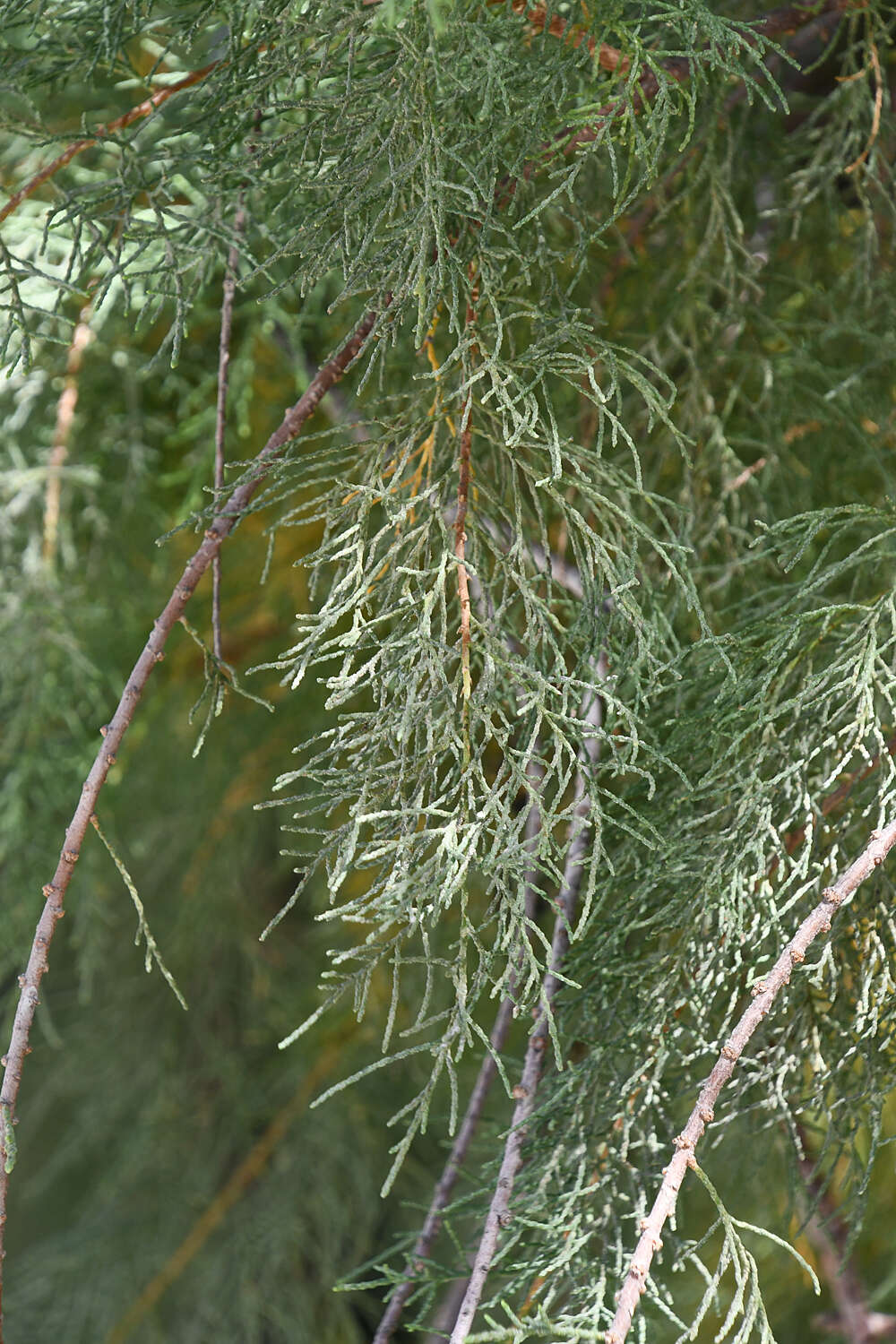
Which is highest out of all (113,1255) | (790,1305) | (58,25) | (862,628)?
(58,25)

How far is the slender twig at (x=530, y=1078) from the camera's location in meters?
0.35

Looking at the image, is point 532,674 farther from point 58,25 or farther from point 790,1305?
point 790,1305

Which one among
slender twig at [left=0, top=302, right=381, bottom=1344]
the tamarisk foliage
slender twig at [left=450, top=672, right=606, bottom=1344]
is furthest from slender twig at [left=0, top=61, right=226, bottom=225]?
slender twig at [left=450, top=672, right=606, bottom=1344]

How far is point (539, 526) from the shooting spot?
407 millimetres

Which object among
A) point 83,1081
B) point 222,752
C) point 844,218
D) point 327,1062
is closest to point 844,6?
point 844,218

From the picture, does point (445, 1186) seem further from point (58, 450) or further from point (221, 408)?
point (58, 450)

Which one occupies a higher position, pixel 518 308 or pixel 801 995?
pixel 518 308

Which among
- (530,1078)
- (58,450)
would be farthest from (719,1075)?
(58,450)

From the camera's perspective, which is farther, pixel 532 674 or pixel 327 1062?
pixel 327 1062

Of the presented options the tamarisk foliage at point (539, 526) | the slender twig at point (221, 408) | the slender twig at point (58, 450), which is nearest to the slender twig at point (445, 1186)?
the tamarisk foliage at point (539, 526)

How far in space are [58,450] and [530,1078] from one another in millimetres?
564

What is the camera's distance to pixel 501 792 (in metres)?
0.35

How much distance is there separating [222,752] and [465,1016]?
0.68 metres

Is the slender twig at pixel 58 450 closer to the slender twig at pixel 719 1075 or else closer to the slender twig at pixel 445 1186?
the slender twig at pixel 445 1186
